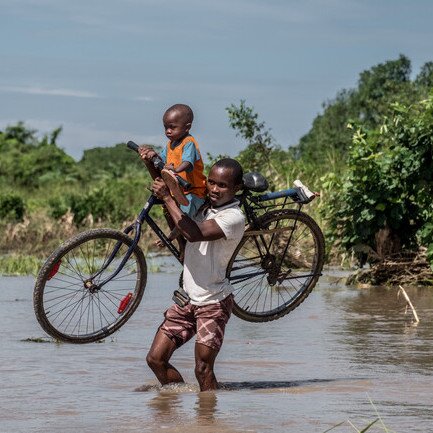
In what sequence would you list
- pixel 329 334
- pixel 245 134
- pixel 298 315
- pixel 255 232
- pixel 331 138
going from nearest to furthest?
pixel 255 232 < pixel 329 334 < pixel 298 315 < pixel 245 134 < pixel 331 138

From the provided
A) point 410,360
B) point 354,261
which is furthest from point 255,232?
point 354,261

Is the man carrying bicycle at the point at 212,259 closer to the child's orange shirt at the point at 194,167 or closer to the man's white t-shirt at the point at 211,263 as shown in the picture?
the man's white t-shirt at the point at 211,263

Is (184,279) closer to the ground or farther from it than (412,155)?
closer to the ground

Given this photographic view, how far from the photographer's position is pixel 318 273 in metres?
9.36

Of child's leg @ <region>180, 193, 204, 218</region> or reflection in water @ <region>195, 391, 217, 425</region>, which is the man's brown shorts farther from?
child's leg @ <region>180, 193, 204, 218</region>

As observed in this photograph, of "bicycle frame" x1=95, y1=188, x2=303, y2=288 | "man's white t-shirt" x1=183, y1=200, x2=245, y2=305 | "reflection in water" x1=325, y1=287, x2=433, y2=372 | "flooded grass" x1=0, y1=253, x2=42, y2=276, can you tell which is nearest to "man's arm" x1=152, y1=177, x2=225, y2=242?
"man's white t-shirt" x1=183, y1=200, x2=245, y2=305

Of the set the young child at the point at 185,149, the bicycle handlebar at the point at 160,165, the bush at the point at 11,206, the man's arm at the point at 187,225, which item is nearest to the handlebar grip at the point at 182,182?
the bicycle handlebar at the point at 160,165

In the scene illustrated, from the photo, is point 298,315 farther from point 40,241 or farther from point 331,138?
point 331,138

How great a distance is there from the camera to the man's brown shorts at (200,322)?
25.3 feet

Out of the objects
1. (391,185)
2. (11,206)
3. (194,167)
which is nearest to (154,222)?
(194,167)

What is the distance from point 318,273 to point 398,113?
5699mm

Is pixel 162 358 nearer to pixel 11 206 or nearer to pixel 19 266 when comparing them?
pixel 19 266

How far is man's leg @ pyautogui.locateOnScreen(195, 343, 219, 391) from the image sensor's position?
7742 mm

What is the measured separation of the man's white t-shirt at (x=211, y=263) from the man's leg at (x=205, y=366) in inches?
12.0
